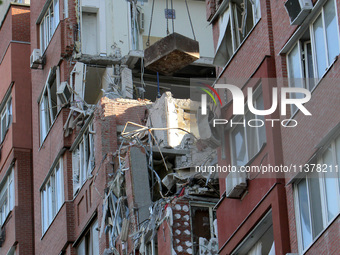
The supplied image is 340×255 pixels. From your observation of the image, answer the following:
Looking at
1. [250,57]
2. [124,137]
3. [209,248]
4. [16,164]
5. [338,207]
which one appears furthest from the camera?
[16,164]

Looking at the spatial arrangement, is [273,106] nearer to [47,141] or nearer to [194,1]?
[47,141]

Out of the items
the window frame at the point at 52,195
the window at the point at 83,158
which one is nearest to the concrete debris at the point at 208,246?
the window at the point at 83,158

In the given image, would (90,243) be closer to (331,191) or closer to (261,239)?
(261,239)

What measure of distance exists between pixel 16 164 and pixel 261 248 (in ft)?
59.4

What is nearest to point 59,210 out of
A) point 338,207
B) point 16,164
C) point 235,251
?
point 16,164

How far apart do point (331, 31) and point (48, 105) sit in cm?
1738

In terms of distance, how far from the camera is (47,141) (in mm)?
34406

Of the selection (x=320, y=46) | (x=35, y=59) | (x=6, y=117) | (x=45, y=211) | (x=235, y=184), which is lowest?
(x=235, y=184)

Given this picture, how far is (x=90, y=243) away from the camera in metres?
29.9

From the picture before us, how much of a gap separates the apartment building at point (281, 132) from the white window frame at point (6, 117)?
16.7 meters

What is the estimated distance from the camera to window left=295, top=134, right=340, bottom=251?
1800cm

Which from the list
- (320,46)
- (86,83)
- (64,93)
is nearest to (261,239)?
(320,46)

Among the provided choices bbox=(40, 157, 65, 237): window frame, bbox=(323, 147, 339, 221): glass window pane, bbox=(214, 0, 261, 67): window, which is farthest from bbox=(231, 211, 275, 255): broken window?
bbox=(40, 157, 65, 237): window frame

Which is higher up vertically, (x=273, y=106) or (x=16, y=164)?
(x=16, y=164)
